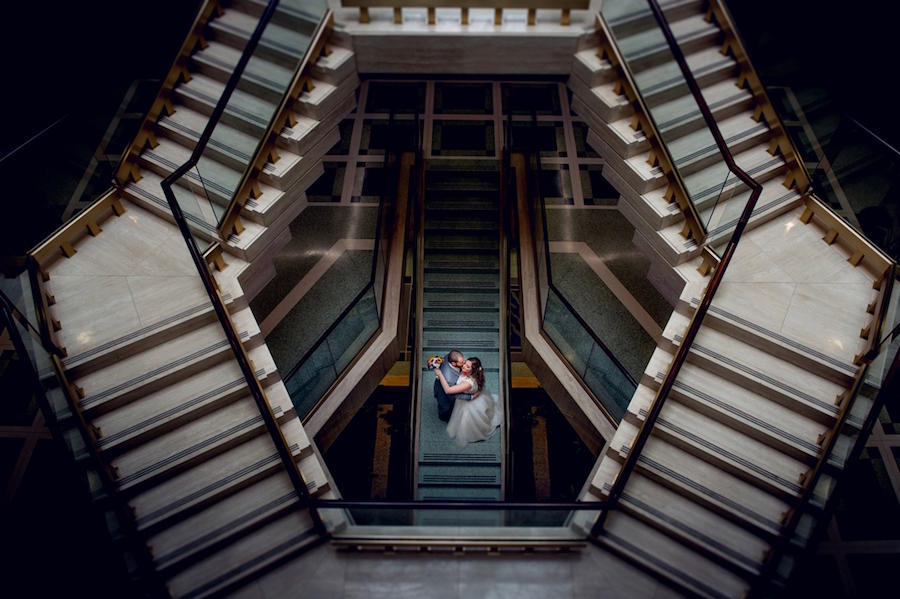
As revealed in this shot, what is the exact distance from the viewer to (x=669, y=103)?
5.77 metres

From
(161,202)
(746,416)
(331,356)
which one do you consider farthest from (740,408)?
(161,202)

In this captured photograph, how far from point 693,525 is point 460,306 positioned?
4.05 m

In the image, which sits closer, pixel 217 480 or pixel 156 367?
pixel 217 480

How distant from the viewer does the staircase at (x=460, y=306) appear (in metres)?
6.71

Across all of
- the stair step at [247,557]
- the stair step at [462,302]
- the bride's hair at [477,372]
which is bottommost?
the stair step at [247,557]

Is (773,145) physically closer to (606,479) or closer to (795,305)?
(795,305)

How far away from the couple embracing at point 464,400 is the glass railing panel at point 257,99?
298 centimetres

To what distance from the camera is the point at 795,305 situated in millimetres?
5469

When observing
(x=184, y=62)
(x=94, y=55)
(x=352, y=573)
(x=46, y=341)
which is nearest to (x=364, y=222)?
(x=184, y=62)

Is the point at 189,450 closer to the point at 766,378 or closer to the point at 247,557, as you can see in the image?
the point at 247,557

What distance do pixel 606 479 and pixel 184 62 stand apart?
6302 millimetres

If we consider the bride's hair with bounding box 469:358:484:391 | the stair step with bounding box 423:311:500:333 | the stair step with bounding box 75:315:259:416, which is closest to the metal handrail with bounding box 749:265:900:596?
the bride's hair with bounding box 469:358:484:391

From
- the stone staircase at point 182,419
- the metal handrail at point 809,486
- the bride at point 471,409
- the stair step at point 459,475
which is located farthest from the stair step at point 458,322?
the metal handrail at point 809,486

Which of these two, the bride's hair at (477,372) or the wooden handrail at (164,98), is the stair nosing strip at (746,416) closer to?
the bride's hair at (477,372)
